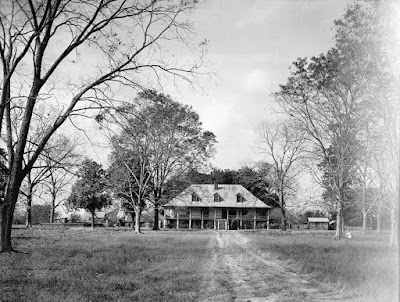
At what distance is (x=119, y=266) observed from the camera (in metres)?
11.4

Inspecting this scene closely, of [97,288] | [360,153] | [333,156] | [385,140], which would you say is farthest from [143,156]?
[97,288]

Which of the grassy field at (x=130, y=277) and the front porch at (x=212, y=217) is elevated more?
the grassy field at (x=130, y=277)

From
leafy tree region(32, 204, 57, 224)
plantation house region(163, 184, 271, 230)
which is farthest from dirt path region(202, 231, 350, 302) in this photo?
leafy tree region(32, 204, 57, 224)

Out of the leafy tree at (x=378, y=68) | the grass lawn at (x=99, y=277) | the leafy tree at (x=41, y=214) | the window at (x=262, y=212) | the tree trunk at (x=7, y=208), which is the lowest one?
the leafy tree at (x=41, y=214)

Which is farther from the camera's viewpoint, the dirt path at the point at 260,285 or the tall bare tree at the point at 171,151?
the tall bare tree at the point at 171,151

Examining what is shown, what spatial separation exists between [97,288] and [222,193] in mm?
60617

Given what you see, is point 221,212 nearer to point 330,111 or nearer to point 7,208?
point 330,111

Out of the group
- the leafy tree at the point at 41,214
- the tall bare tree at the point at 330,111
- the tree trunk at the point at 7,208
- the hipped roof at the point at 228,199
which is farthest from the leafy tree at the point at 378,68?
the leafy tree at the point at 41,214

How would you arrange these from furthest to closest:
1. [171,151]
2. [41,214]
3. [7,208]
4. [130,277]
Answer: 1. [41,214]
2. [171,151]
3. [7,208]
4. [130,277]

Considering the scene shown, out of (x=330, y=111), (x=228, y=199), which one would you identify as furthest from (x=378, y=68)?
(x=228, y=199)

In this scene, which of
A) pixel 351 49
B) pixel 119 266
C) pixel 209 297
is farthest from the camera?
pixel 351 49

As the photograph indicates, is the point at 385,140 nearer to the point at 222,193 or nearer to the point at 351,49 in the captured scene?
the point at 351,49

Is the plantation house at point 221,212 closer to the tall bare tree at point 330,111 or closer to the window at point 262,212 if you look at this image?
the window at point 262,212

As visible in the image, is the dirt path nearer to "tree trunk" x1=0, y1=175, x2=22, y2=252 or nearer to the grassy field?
the grassy field
